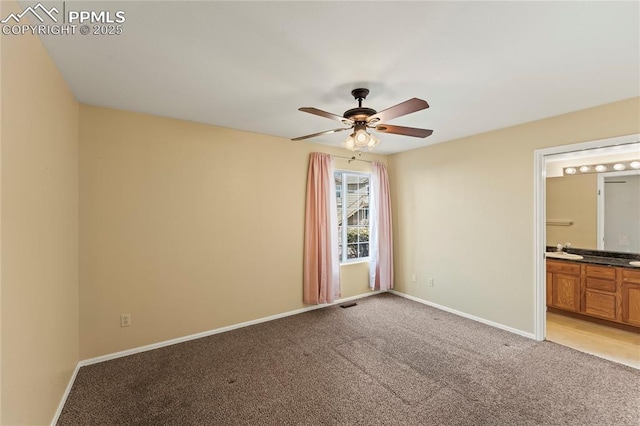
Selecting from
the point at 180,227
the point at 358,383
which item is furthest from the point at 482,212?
the point at 180,227

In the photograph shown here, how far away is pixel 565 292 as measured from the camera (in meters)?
3.97

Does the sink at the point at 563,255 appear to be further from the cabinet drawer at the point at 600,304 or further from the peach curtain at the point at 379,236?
the peach curtain at the point at 379,236

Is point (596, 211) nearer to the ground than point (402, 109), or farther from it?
nearer to the ground

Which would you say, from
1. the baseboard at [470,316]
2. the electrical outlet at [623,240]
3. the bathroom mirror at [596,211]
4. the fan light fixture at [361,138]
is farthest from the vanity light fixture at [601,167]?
the fan light fixture at [361,138]

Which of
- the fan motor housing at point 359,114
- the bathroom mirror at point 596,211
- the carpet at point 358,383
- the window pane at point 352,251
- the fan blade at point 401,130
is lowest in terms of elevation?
the carpet at point 358,383

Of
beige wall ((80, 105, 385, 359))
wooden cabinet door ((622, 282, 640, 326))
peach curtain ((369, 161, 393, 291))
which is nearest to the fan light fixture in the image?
beige wall ((80, 105, 385, 359))

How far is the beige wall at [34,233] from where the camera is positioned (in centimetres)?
136

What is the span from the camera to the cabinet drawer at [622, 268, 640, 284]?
3.35 metres

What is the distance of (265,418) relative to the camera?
6.66ft

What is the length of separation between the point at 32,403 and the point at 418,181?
190 inches

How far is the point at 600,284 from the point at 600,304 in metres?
0.26

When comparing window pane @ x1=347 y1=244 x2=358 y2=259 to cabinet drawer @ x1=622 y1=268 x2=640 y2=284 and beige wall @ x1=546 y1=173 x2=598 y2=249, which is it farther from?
cabinet drawer @ x1=622 y1=268 x2=640 y2=284

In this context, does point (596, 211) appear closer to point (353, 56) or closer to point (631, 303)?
point (631, 303)

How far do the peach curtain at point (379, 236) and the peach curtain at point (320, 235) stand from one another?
85 centimetres
